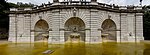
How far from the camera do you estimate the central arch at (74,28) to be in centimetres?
2427

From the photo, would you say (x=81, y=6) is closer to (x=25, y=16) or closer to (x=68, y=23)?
(x=68, y=23)

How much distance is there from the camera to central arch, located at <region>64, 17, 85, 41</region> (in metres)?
24.3

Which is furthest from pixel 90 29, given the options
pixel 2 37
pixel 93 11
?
pixel 2 37

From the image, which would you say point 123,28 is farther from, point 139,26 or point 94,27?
point 94,27

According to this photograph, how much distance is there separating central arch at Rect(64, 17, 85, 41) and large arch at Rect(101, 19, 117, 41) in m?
4.10

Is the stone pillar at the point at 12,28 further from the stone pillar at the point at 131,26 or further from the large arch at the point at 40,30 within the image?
the stone pillar at the point at 131,26

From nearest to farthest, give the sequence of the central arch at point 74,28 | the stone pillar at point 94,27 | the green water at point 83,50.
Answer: the green water at point 83,50, the stone pillar at point 94,27, the central arch at point 74,28

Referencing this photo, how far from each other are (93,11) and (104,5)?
276 cm

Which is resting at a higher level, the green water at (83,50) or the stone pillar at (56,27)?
the stone pillar at (56,27)

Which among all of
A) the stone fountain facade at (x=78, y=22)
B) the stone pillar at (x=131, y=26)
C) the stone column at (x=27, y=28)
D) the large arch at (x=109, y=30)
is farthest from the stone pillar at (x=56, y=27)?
the stone pillar at (x=131, y=26)

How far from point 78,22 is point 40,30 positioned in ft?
23.0

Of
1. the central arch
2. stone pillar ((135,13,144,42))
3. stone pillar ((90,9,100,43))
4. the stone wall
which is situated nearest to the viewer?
stone pillar ((90,9,100,43))

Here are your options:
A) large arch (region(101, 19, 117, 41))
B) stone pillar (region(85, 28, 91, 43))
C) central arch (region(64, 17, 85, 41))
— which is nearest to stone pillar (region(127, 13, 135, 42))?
large arch (region(101, 19, 117, 41))

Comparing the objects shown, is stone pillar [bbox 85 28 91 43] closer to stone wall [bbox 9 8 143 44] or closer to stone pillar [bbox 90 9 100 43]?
stone wall [bbox 9 8 143 44]
